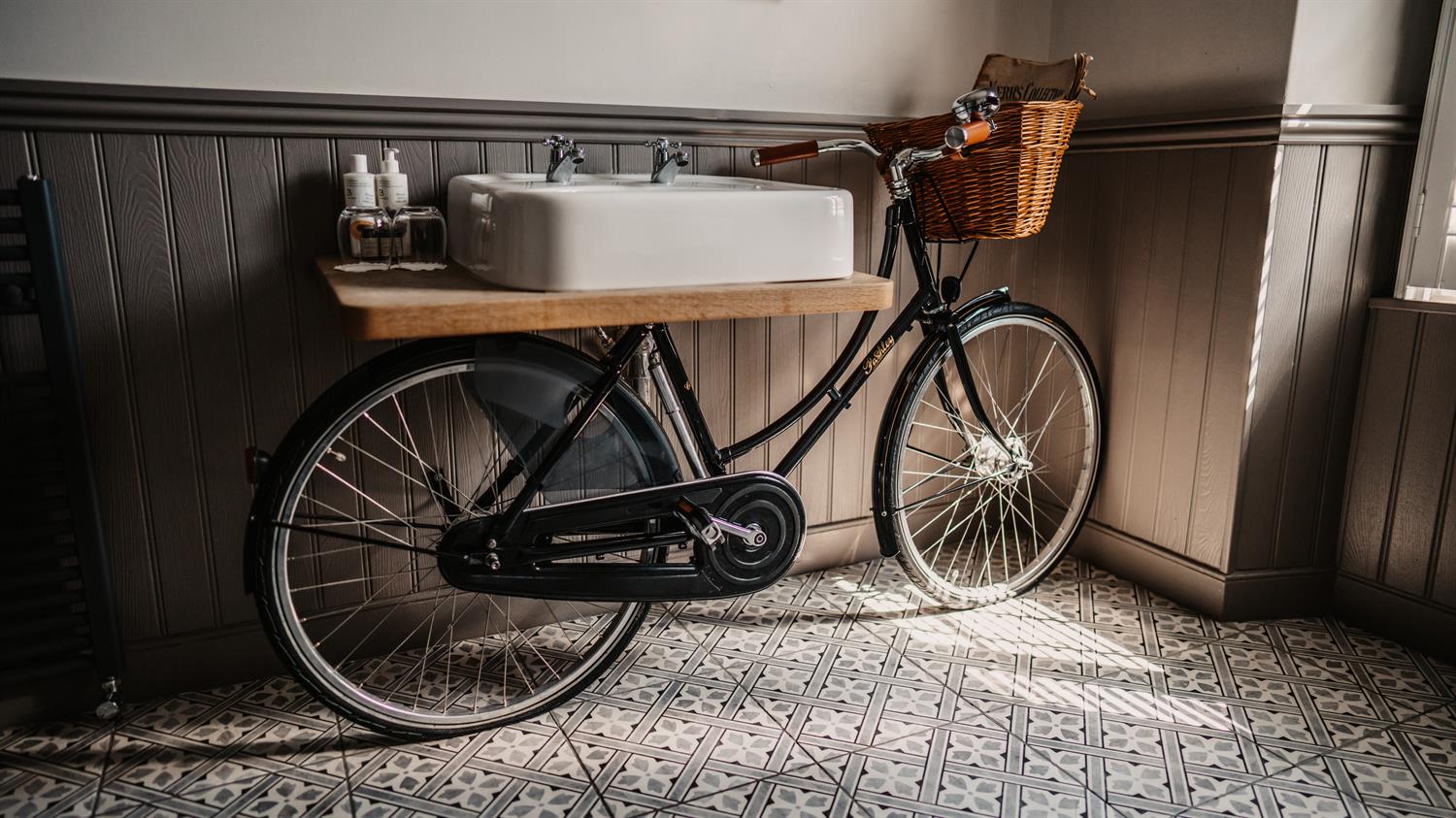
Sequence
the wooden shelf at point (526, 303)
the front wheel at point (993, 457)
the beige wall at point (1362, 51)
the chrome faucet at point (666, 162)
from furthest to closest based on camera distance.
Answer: the front wheel at point (993, 457), the beige wall at point (1362, 51), the chrome faucet at point (666, 162), the wooden shelf at point (526, 303)

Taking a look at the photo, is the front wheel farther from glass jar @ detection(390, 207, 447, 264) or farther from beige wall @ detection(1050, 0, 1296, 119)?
glass jar @ detection(390, 207, 447, 264)

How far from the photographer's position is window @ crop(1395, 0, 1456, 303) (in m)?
1.74

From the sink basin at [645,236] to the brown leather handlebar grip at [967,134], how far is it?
0.67 ft

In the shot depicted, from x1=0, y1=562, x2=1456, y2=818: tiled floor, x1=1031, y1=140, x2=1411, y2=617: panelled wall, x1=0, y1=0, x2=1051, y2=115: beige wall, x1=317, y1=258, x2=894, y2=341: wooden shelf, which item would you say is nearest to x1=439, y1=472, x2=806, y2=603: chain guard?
x1=0, y1=562, x2=1456, y2=818: tiled floor

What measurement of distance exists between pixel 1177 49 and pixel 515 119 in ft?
4.42

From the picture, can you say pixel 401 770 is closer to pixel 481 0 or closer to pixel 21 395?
pixel 21 395

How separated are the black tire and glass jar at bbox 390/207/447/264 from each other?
0.65 ft

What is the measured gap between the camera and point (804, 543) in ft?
7.19

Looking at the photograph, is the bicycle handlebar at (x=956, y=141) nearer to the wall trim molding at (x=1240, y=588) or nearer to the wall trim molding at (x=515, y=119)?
the wall trim molding at (x=515, y=119)

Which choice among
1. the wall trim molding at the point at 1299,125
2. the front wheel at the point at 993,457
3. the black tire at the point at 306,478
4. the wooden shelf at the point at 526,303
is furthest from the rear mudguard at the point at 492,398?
the wall trim molding at the point at 1299,125

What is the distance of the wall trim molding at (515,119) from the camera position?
4.68 feet

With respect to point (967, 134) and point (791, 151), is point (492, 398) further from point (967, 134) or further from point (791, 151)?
point (967, 134)

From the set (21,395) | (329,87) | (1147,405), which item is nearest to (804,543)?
(1147,405)

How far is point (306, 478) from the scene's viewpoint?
55.7 inches
